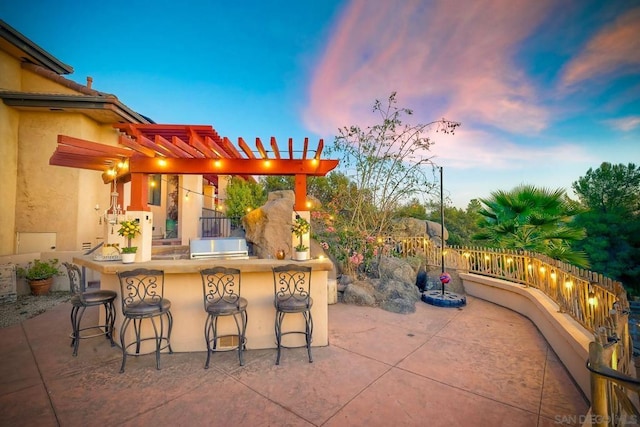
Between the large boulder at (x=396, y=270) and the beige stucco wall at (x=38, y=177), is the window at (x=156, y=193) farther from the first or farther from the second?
the large boulder at (x=396, y=270)

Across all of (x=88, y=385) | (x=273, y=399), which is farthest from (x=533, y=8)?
(x=88, y=385)

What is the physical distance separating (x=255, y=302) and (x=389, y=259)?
421cm

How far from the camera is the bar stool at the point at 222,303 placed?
3.16 m

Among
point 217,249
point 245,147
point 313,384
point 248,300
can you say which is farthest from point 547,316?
point 217,249

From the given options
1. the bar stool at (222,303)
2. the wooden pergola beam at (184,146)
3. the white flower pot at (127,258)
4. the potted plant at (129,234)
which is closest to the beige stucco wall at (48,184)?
the potted plant at (129,234)

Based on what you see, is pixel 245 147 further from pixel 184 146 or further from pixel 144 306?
pixel 144 306

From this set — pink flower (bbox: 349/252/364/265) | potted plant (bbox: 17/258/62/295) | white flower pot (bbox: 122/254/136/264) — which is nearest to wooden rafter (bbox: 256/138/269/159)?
white flower pot (bbox: 122/254/136/264)

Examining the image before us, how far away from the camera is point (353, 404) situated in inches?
96.8

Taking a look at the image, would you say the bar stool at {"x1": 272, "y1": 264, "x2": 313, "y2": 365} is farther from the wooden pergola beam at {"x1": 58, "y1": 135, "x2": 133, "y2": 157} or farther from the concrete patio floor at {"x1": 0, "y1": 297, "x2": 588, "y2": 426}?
the wooden pergola beam at {"x1": 58, "y1": 135, "x2": 133, "y2": 157}

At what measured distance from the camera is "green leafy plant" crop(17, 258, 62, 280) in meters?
6.85

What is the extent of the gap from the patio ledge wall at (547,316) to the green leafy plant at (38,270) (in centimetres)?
1085

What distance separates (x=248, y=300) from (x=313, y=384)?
1478 millimetres

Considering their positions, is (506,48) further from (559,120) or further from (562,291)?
(562,291)

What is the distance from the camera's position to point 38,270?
6.89 m
